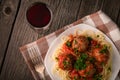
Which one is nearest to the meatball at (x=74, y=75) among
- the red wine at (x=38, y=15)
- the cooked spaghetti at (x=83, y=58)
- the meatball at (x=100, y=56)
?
the cooked spaghetti at (x=83, y=58)

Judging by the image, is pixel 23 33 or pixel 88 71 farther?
pixel 23 33

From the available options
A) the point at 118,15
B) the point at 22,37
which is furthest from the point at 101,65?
the point at 22,37

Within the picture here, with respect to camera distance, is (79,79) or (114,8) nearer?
(79,79)

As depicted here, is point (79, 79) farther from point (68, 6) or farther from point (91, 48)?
point (68, 6)

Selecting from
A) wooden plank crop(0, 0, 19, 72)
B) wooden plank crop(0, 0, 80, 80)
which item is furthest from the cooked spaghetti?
wooden plank crop(0, 0, 19, 72)

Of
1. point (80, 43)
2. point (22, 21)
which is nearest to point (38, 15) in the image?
point (22, 21)

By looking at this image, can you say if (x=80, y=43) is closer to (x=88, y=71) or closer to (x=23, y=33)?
(x=88, y=71)

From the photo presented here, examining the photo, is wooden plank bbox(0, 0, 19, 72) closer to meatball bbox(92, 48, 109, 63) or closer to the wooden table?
the wooden table
